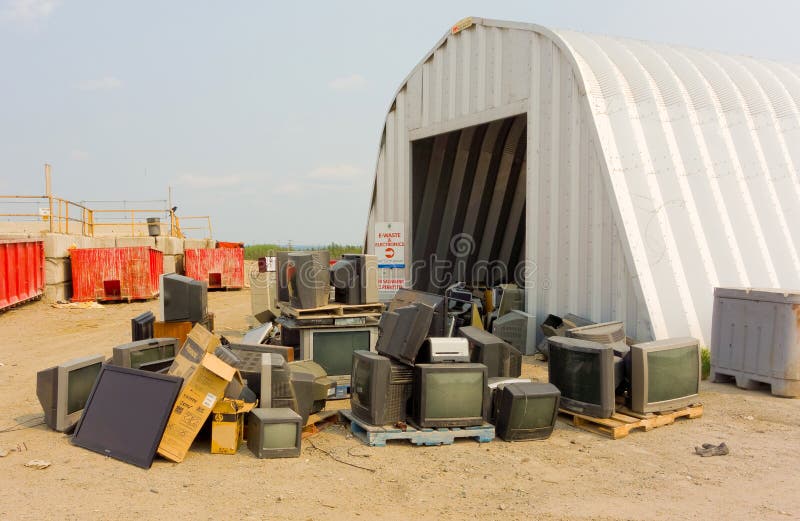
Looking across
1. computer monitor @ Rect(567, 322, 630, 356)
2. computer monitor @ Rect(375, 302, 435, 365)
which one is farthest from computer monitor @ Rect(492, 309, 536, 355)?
computer monitor @ Rect(375, 302, 435, 365)

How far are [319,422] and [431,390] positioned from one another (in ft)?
4.22

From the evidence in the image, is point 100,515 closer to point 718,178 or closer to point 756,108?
point 718,178

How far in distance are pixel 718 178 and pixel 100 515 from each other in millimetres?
9123

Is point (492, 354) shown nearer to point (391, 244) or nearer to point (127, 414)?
point (127, 414)

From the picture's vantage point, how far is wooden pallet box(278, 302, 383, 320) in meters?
6.97

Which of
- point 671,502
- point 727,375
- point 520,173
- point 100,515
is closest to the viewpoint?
point 100,515

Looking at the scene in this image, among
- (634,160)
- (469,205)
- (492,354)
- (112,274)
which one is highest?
(634,160)

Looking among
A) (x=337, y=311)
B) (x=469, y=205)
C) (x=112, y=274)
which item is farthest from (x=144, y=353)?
(x=112, y=274)

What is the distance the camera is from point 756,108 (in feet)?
34.0

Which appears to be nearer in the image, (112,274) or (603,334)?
(603,334)

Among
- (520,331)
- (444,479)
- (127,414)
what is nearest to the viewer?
(444,479)

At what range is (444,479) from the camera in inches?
179

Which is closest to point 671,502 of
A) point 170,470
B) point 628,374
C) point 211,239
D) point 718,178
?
point 628,374

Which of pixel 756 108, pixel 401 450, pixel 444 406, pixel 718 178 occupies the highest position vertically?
pixel 756 108
